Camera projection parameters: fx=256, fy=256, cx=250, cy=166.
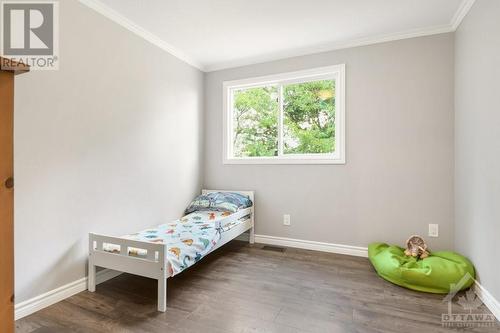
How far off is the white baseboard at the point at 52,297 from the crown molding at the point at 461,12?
383 centimetres

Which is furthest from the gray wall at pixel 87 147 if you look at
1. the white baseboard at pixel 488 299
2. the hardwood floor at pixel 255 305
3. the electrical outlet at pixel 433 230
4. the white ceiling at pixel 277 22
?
the white baseboard at pixel 488 299

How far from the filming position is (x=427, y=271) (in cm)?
205

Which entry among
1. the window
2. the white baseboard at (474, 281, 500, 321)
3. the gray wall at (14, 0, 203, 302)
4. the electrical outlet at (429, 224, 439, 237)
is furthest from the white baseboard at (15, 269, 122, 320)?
the electrical outlet at (429, 224, 439, 237)

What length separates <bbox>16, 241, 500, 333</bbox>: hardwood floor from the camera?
1.61 metres

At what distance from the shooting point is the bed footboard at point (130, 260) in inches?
69.8

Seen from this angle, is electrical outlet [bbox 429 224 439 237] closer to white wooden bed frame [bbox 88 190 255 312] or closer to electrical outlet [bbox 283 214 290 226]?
electrical outlet [bbox 283 214 290 226]

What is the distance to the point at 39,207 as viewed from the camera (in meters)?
1.79

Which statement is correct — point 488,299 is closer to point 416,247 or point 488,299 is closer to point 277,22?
point 416,247

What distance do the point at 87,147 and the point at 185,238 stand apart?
1107mm

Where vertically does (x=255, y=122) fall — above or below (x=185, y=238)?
above

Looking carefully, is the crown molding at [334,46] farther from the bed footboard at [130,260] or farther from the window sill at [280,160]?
the bed footboard at [130,260]

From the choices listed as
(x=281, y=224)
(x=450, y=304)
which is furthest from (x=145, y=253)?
(x=450, y=304)

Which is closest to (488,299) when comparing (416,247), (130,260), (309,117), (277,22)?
(416,247)

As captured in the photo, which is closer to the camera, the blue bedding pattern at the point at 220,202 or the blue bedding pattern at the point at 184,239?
the blue bedding pattern at the point at 184,239
